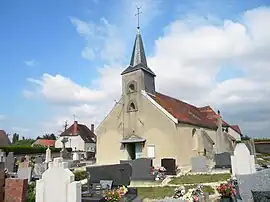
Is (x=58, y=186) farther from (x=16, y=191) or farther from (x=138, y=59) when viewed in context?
(x=138, y=59)

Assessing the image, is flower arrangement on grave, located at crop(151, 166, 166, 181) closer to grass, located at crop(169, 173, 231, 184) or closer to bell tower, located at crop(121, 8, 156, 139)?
grass, located at crop(169, 173, 231, 184)

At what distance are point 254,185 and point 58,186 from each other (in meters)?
5.00

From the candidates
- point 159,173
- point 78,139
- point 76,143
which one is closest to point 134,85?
point 159,173

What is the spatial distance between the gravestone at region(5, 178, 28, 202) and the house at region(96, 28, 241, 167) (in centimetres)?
1682

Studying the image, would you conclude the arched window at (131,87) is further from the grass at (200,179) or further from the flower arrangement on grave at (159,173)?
the grass at (200,179)

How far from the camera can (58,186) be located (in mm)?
6891

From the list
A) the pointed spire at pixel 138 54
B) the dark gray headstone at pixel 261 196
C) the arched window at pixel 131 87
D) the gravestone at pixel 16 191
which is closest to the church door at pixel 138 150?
the arched window at pixel 131 87

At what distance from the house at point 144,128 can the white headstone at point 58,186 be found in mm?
17837

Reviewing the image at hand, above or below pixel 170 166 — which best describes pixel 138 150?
above


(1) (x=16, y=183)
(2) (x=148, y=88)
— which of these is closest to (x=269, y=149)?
(2) (x=148, y=88)

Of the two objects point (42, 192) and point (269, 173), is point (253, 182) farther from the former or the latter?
point (42, 192)

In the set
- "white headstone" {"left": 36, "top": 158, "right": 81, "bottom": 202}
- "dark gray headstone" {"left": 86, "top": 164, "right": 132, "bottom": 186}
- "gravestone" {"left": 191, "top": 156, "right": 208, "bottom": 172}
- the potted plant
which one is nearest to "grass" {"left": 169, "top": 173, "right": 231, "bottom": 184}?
"gravestone" {"left": 191, "top": 156, "right": 208, "bottom": 172}

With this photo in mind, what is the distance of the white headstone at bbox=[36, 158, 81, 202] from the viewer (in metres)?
6.75

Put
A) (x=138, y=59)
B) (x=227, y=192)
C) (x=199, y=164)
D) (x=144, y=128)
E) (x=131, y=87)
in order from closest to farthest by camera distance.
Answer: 1. (x=227, y=192)
2. (x=199, y=164)
3. (x=144, y=128)
4. (x=131, y=87)
5. (x=138, y=59)
